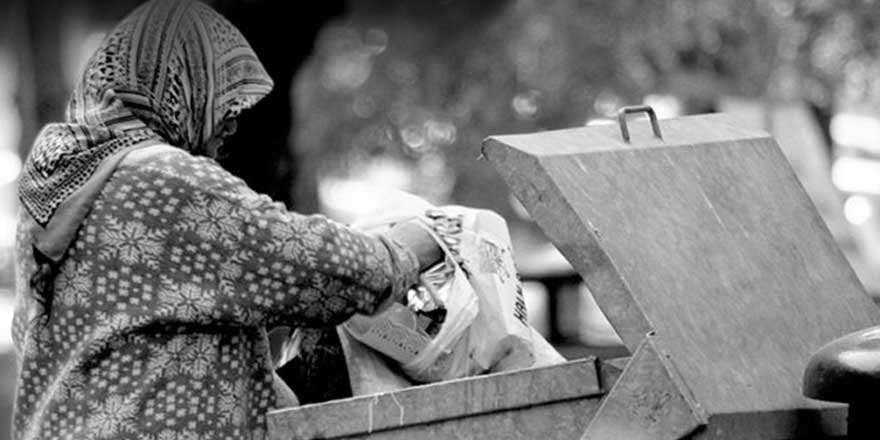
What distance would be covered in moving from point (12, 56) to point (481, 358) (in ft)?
23.4

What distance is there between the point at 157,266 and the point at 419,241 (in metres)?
0.60

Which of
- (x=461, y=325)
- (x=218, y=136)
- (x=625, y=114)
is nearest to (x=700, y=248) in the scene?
(x=625, y=114)

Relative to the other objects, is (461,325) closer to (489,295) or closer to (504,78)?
(489,295)

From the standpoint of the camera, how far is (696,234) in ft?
12.4

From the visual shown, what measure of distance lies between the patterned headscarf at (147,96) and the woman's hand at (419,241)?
39 centimetres

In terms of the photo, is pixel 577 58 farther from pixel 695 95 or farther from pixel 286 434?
pixel 286 434

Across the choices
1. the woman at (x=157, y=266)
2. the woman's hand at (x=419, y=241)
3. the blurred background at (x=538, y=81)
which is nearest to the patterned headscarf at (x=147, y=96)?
the woman at (x=157, y=266)

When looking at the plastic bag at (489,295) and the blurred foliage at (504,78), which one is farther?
the blurred foliage at (504,78)

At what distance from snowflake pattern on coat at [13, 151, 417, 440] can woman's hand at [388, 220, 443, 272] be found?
226 mm

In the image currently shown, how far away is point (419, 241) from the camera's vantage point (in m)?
3.90

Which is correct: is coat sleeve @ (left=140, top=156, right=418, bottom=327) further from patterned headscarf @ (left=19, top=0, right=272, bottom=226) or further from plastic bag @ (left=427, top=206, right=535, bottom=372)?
plastic bag @ (left=427, top=206, right=535, bottom=372)

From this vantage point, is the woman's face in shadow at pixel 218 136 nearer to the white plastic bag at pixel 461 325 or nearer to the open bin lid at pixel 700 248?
the white plastic bag at pixel 461 325

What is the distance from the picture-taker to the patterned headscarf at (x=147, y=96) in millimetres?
3627

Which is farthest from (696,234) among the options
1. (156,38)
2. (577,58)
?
(577,58)
